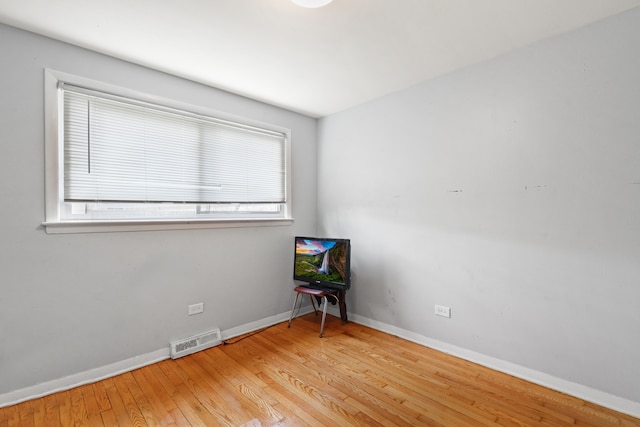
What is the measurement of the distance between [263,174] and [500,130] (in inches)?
91.6

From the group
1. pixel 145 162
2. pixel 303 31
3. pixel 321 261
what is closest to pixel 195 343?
pixel 321 261

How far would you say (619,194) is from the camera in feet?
6.26

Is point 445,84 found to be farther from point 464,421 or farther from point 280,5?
point 464,421

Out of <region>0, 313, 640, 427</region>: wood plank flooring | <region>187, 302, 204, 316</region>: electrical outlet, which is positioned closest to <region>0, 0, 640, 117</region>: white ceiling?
<region>187, 302, 204, 316</region>: electrical outlet

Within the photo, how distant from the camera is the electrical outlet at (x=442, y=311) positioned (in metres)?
2.69

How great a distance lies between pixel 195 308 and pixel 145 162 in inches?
54.4

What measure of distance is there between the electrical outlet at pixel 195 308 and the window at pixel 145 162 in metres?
0.76

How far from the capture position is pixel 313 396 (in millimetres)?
2064

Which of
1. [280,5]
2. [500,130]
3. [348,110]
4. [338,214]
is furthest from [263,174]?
[500,130]

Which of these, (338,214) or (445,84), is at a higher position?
(445,84)

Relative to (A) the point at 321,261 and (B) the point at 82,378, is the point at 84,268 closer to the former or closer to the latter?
(B) the point at 82,378

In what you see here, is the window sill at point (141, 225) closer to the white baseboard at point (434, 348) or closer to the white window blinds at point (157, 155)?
the white window blinds at point (157, 155)

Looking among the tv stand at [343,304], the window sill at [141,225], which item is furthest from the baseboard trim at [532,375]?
the window sill at [141,225]

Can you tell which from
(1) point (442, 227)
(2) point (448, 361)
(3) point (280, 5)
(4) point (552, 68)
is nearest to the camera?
(3) point (280, 5)
